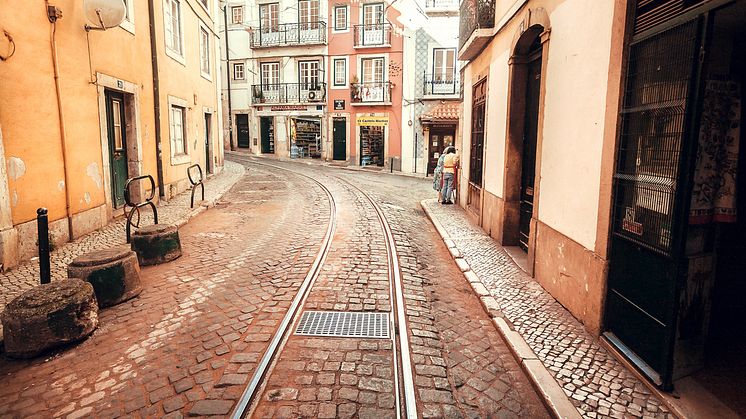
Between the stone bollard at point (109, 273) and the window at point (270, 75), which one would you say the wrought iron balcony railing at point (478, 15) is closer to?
the stone bollard at point (109, 273)

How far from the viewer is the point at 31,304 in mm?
3908

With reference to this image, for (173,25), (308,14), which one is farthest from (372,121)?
(173,25)

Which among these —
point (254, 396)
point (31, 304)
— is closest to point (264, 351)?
point (254, 396)

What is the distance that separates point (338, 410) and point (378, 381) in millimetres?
481

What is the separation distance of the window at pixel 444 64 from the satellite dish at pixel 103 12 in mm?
18937

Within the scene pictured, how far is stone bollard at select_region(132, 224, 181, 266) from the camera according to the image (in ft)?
20.7

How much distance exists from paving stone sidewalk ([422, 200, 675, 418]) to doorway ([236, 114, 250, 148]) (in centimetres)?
2742

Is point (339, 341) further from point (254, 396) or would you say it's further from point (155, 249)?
point (155, 249)

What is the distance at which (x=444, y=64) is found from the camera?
79.1 feet

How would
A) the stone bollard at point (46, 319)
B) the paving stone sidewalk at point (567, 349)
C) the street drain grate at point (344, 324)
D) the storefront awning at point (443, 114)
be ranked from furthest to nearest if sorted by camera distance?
the storefront awning at point (443, 114), the street drain grate at point (344, 324), the stone bollard at point (46, 319), the paving stone sidewalk at point (567, 349)

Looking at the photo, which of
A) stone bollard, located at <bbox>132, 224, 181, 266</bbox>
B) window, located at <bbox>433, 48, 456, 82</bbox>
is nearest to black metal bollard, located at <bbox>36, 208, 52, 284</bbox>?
stone bollard, located at <bbox>132, 224, 181, 266</bbox>

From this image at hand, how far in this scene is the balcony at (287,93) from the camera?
27.9m

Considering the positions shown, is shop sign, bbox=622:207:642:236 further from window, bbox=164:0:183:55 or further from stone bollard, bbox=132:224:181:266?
window, bbox=164:0:183:55

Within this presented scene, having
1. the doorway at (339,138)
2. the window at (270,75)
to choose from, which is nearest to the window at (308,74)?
the window at (270,75)
